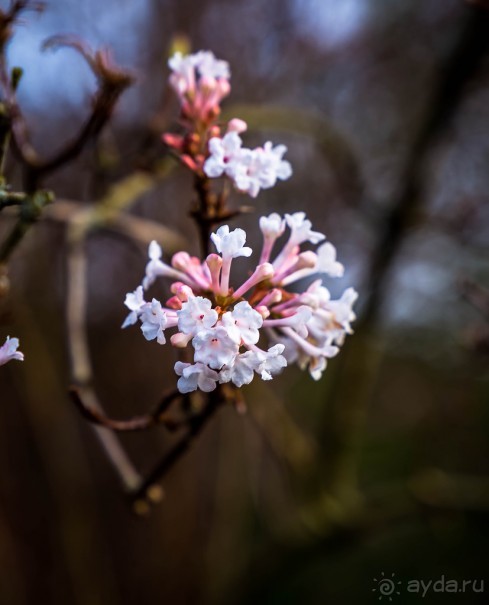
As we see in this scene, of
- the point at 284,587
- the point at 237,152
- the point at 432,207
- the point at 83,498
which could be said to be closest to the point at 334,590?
the point at 284,587

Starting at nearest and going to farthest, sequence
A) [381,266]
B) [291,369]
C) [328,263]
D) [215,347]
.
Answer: [215,347] → [328,263] → [381,266] → [291,369]

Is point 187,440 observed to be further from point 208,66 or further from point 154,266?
point 208,66

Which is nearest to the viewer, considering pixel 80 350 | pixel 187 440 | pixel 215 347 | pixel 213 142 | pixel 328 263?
pixel 215 347

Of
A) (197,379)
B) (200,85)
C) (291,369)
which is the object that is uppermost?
(200,85)

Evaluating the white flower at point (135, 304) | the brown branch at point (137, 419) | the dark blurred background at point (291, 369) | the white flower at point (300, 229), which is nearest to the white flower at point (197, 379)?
the white flower at point (135, 304)

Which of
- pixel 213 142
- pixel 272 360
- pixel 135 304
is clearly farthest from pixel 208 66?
pixel 272 360

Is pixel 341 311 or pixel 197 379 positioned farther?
pixel 341 311
